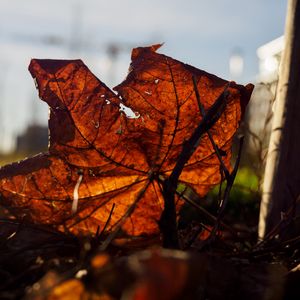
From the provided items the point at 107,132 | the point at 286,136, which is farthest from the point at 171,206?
the point at 286,136

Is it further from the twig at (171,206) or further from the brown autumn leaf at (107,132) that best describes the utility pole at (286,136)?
the twig at (171,206)

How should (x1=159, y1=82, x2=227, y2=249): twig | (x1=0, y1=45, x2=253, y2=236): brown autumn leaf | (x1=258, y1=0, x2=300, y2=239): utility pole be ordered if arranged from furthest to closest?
(x1=258, y1=0, x2=300, y2=239): utility pole < (x1=0, y1=45, x2=253, y2=236): brown autumn leaf < (x1=159, y1=82, x2=227, y2=249): twig

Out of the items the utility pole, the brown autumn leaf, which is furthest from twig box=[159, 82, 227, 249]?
the utility pole

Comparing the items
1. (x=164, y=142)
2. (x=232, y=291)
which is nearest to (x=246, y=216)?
(x=164, y=142)

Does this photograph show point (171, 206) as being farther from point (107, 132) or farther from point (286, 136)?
point (286, 136)

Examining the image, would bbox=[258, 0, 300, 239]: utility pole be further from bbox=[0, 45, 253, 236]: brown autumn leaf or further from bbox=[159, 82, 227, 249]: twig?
bbox=[159, 82, 227, 249]: twig

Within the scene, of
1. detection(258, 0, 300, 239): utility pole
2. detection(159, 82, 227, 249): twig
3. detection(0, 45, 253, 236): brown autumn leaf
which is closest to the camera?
detection(159, 82, 227, 249): twig

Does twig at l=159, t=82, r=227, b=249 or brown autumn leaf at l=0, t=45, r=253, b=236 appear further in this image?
brown autumn leaf at l=0, t=45, r=253, b=236

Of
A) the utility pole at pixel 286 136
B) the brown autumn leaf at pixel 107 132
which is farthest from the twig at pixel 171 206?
the utility pole at pixel 286 136
